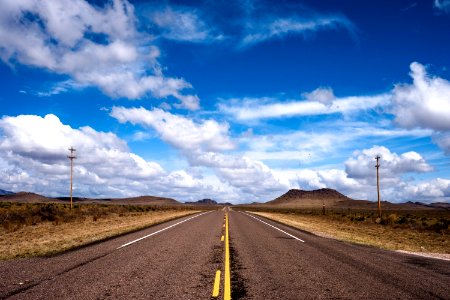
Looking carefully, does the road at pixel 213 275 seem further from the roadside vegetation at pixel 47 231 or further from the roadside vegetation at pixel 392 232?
the roadside vegetation at pixel 392 232

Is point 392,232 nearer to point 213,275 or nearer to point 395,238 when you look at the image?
point 395,238

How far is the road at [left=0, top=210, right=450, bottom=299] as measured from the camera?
7.52 m

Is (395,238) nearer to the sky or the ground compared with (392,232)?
nearer to the sky

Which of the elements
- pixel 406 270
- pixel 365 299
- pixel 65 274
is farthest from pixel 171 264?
pixel 406 270

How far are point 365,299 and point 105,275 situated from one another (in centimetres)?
572

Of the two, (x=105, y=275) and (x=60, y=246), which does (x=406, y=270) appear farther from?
(x=60, y=246)

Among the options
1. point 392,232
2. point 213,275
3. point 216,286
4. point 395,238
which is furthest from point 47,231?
point 392,232

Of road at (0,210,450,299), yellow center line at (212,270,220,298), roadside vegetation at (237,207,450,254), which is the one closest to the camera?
yellow center line at (212,270,220,298)

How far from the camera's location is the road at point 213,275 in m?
7.52

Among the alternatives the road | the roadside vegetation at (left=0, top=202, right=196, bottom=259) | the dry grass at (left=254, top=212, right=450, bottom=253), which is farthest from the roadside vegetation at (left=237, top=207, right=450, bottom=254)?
the roadside vegetation at (left=0, top=202, right=196, bottom=259)

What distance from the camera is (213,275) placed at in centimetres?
929

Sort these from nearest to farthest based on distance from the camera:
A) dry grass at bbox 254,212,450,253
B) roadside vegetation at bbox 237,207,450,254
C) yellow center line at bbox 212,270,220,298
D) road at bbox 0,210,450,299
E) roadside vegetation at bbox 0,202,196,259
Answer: yellow center line at bbox 212,270,220,298 → road at bbox 0,210,450,299 → roadside vegetation at bbox 0,202,196,259 → dry grass at bbox 254,212,450,253 → roadside vegetation at bbox 237,207,450,254

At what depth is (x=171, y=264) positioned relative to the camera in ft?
35.1

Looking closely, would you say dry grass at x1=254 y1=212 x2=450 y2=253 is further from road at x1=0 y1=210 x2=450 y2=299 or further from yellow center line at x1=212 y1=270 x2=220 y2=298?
yellow center line at x1=212 y1=270 x2=220 y2=298
